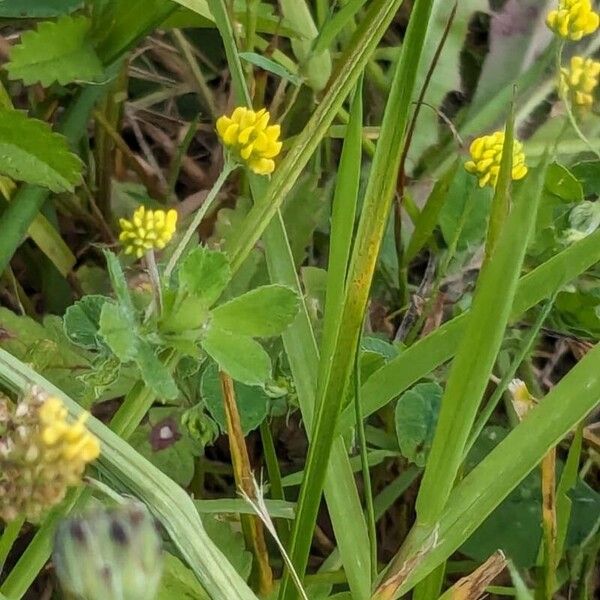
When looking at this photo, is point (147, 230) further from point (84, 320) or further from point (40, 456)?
point (40, 456)

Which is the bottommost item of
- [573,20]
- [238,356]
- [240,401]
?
[240,401]

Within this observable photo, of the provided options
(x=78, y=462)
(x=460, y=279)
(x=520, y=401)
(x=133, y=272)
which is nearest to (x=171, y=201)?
(x=133, y=272)

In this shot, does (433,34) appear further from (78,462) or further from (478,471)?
(78,462)

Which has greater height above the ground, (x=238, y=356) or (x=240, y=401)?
(x=238, y=356)

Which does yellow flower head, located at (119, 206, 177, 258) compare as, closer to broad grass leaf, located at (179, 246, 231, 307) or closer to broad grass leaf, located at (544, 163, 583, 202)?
broad grass leaf, located at (179, 246, 231, 307)

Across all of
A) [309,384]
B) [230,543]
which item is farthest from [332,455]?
[230,543]

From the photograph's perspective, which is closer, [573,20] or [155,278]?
[155,278]
